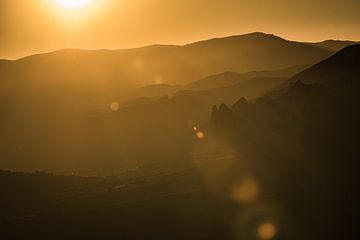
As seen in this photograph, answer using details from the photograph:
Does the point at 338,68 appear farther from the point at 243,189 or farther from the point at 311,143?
the point at 243,189

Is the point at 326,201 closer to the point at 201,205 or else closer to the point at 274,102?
the point at 201,205

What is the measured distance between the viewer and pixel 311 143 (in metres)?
57.2

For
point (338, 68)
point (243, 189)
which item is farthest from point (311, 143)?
point (338, 68)

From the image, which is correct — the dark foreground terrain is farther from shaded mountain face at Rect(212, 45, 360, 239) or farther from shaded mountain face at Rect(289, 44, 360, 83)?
shaded mountain face at Rect(289, 44, 360, 83)

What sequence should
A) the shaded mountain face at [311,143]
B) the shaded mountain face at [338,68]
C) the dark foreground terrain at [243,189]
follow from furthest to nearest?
the shaded mountain face at [338,68]
the dark foreground terrain at [243,189]
the shaded mountain face at [311,143]

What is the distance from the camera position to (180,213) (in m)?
44.6

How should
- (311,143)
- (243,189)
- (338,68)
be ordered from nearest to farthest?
1. (243,189)
2. (311,143)
3. (338,68)

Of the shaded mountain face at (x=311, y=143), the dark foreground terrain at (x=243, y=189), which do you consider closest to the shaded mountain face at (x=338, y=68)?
the shaded mountain face at (x=311, y=143)

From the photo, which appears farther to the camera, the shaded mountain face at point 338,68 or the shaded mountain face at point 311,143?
the shaded mountain face at point 338,68

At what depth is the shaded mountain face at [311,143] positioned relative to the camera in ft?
131

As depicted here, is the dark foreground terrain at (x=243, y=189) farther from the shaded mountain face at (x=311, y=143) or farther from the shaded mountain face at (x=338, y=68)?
the shaded mountain face at (x=338, y=68)

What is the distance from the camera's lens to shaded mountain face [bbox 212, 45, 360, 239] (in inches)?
1575

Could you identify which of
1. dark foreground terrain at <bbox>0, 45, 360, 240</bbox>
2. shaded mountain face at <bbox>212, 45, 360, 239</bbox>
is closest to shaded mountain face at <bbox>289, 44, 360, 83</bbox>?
shaded mountain face at <bbox>212, 45, 360, 239</bbox>

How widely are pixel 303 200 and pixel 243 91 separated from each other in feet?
306
